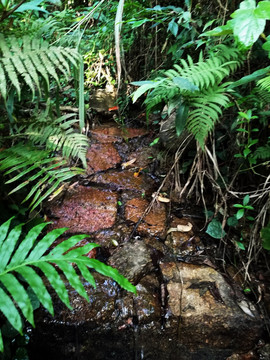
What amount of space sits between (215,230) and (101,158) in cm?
157

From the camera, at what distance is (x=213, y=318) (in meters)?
1.63

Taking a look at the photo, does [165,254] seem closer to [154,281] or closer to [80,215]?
[154,281]

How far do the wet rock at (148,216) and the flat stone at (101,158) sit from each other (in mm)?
638

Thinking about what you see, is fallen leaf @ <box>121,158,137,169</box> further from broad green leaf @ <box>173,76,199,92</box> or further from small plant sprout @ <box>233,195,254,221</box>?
broad green leaf @ <box>173,76,199,92</box>

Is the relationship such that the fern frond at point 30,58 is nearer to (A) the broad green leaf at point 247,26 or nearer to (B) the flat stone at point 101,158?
(A) the broad green leaf at point 247,26

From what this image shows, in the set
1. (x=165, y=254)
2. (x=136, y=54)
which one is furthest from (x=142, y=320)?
→ (x=136, y=54)

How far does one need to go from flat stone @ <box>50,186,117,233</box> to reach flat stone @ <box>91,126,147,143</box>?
0.98m

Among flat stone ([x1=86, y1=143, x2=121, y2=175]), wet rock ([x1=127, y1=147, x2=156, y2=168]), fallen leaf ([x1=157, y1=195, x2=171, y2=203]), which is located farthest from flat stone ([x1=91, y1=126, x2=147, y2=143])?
fallen leaf ([x1=157, y1=195, x2=171, y2=203])

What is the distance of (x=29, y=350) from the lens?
1558mm

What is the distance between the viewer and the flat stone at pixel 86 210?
7.27 feet

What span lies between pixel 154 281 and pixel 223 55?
65.7 inches

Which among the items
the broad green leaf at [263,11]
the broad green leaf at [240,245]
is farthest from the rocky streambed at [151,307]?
the broad green leaf at [263,11]

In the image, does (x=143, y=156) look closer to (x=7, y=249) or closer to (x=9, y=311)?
(x=7, y=249)

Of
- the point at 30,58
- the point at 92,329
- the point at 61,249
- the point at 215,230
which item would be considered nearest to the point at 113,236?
the point at 92,329
